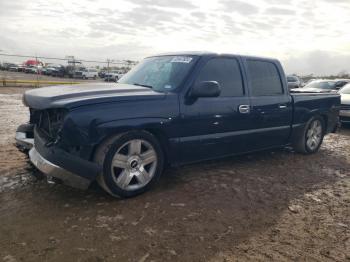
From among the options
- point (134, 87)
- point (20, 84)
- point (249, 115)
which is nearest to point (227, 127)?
point (249, 115)

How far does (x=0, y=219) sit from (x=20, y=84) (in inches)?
941

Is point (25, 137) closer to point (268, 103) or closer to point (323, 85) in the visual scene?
point (268, 103)

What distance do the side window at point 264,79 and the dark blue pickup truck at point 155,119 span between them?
16 mm

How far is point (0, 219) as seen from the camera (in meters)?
3.51

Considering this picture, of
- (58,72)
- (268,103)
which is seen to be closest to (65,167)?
(268,103)

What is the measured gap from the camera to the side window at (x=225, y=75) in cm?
486

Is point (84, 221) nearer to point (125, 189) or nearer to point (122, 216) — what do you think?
point (122, 216)

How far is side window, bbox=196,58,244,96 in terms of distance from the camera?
15.9ft

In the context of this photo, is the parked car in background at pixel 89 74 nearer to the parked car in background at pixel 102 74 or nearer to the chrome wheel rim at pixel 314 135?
the parked car in background at pixel 102 74

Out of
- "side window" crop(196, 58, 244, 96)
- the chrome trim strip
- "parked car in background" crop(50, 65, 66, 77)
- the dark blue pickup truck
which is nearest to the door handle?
the dark blue pickup truck

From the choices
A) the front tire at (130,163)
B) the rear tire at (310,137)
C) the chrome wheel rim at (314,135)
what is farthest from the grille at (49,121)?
the chrome wheel rim at (314,135)

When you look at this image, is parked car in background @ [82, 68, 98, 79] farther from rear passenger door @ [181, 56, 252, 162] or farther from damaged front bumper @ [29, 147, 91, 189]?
damaged front bumper @ [29, 147, 91, 189]

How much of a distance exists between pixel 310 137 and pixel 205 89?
3.27 metres

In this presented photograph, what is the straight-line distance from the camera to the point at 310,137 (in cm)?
684
